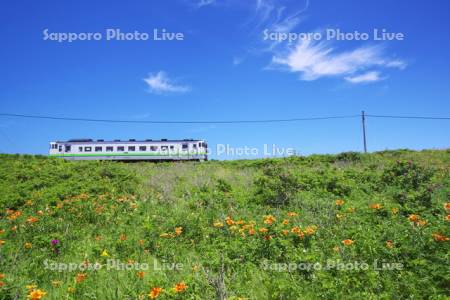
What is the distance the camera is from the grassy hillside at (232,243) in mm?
3998

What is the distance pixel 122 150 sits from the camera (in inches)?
1606

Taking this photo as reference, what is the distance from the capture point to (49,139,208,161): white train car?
40.8 metres

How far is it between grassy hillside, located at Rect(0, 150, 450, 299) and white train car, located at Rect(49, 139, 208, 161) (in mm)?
30509

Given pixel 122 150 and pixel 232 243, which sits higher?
pixel 122 150

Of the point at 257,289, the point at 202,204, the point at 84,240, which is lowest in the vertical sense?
the point at 257,289

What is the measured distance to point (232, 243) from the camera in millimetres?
5453

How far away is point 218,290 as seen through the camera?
357 cm

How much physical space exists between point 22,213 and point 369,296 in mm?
8265

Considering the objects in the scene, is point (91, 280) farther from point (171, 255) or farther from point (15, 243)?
point (15, 243)

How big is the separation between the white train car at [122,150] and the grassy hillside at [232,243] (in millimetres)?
30509

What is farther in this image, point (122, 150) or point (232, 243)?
point (122, 150)

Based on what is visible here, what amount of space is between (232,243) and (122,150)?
37604 millimetres

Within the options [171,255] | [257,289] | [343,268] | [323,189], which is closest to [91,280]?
[171,255]

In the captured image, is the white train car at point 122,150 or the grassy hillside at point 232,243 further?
the white train car at point 122,150
